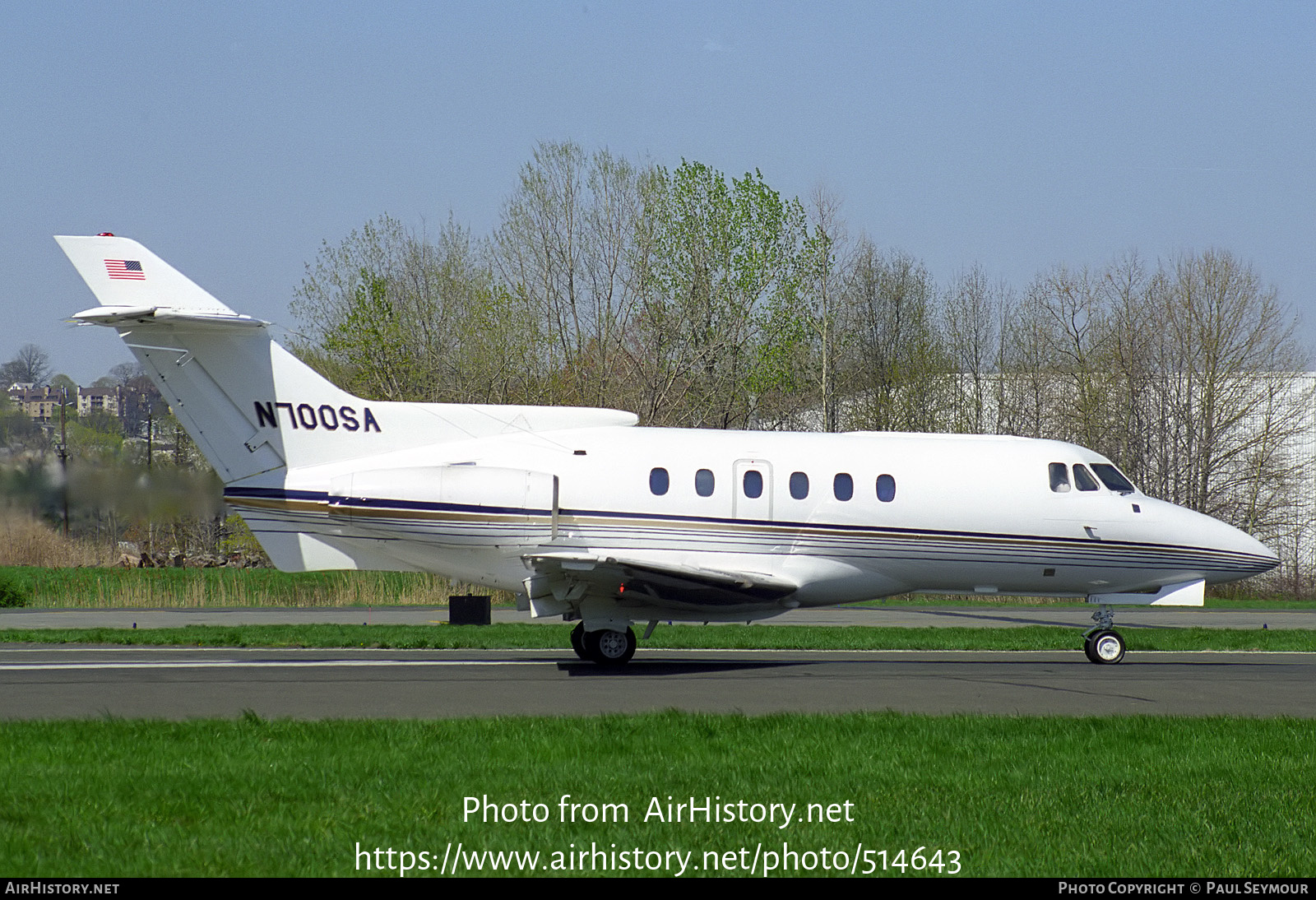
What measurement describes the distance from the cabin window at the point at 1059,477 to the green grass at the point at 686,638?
465cm

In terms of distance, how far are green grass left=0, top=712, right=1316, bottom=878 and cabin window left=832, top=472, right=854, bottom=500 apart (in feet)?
19.7

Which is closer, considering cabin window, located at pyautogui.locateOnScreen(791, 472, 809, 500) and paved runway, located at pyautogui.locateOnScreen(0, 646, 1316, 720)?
paved runway, located at pyautogui.locateOnScreen(0, 646, 1316, 720)

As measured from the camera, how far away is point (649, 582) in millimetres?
16281

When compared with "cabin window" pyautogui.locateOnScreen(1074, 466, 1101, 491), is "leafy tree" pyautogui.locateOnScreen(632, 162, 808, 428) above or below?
above

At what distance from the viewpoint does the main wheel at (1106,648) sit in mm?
18672

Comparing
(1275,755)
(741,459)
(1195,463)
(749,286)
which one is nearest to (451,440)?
(741,459)

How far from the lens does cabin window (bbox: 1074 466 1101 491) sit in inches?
722

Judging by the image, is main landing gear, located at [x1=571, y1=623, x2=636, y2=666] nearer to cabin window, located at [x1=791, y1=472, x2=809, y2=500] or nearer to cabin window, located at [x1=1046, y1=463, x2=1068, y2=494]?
cabin window, located at [x1=791, y1=472, x2=809, y2=500]

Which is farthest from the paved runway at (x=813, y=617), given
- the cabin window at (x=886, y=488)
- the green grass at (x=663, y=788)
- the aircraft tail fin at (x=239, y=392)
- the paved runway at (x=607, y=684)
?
the green grass at (x=663, y=788)

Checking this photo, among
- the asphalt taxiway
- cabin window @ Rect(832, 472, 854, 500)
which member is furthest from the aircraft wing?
cabin window @ Rect(832, 472, 854, 500)

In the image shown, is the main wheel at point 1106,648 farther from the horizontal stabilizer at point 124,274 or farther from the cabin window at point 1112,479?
the horizontal stabilizer at point 124,274

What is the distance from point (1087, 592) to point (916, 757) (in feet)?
32.5

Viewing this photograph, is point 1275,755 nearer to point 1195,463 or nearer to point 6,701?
point 6,701

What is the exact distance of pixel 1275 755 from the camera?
33.0 feet
